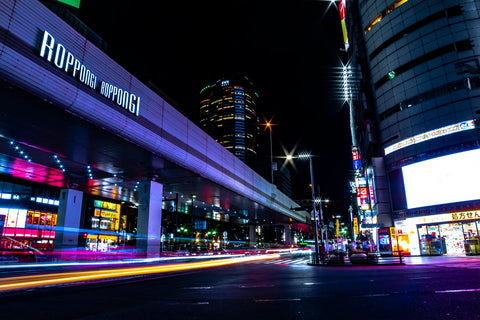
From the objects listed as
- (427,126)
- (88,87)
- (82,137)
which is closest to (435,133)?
(427,126)

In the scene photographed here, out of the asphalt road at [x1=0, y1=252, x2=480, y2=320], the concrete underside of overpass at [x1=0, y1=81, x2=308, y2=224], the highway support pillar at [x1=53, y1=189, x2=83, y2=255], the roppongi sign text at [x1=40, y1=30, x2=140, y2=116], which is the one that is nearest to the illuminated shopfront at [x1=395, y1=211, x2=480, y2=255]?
the concrete underside of overpass at [x1=0, y1=81, x2=308, y2=224]

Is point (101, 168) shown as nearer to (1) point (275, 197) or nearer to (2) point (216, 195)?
(2) point (216, 195)

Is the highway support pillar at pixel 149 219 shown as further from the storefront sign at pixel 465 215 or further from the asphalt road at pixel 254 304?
the storefront sign at pixel 465 215

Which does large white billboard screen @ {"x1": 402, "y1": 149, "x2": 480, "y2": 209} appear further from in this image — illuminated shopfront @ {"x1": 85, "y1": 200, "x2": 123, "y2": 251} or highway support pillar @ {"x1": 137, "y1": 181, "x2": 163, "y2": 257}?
illuminated shopfront @ {"x1": 85, "y1": 200, "x2": 123, "y2": 251}

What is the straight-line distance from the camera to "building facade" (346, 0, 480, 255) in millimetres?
30797

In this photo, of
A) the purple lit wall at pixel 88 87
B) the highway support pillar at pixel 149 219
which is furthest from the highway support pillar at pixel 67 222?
the purple lit wall at pixel 88 87

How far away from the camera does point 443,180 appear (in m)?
31.7

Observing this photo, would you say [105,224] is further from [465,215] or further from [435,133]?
[465,215]

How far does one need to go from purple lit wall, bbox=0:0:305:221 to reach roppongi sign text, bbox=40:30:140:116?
5.4 inches

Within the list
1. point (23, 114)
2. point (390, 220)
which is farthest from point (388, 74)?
point (23, 114)

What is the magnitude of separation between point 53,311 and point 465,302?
935 centimetres

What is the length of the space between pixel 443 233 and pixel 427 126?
39.5 ft

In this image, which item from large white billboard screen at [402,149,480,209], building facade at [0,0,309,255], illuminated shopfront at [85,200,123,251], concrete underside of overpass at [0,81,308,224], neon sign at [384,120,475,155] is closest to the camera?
building facade at [0,0,309,255]

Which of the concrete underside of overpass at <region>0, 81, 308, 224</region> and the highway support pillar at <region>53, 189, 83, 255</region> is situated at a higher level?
the concrete underside of overpass at <region>0, 81, 308, 224</region>
